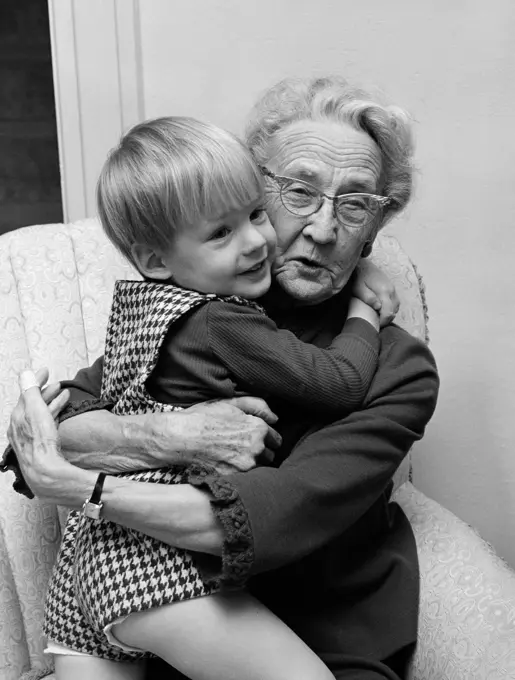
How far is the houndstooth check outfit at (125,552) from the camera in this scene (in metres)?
1.30

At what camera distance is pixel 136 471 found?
4.71 ft

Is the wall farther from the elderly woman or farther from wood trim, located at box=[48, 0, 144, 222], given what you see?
the elderly woman

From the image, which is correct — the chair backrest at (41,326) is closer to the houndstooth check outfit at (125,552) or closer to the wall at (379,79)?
the houndstooth check outfit at (125,552)

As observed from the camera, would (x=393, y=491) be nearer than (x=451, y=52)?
Yes

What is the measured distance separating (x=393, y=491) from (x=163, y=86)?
120 cm

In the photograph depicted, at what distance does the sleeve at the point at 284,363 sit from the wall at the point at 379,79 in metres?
1.02

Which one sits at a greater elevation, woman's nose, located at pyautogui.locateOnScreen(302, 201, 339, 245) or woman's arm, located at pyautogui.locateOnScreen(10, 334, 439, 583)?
woman's nose, located at pyautogui.locateOnScreen(302, 201, 339, 245)

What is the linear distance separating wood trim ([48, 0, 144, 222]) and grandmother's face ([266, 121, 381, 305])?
83cm

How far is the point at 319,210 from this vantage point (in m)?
1.58

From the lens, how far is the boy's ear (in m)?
1.44

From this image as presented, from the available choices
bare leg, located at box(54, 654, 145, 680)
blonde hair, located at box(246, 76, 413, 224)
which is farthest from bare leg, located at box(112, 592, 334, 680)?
blonde hair, located at box(246, 76, 413, 224)

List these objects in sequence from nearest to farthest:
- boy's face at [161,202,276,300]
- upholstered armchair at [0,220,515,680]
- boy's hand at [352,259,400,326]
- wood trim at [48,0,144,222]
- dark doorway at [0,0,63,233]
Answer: boy's face at [161,202,276,300], upholstered armchair at [0,220,515,680], boy's hand at [352,259,400,326], wood trim at [48,0,144,222], dark doorway at [0,0,63,233]

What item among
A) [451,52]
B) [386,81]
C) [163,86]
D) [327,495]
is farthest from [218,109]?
[327,495]

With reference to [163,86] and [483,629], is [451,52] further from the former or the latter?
[483,629]
